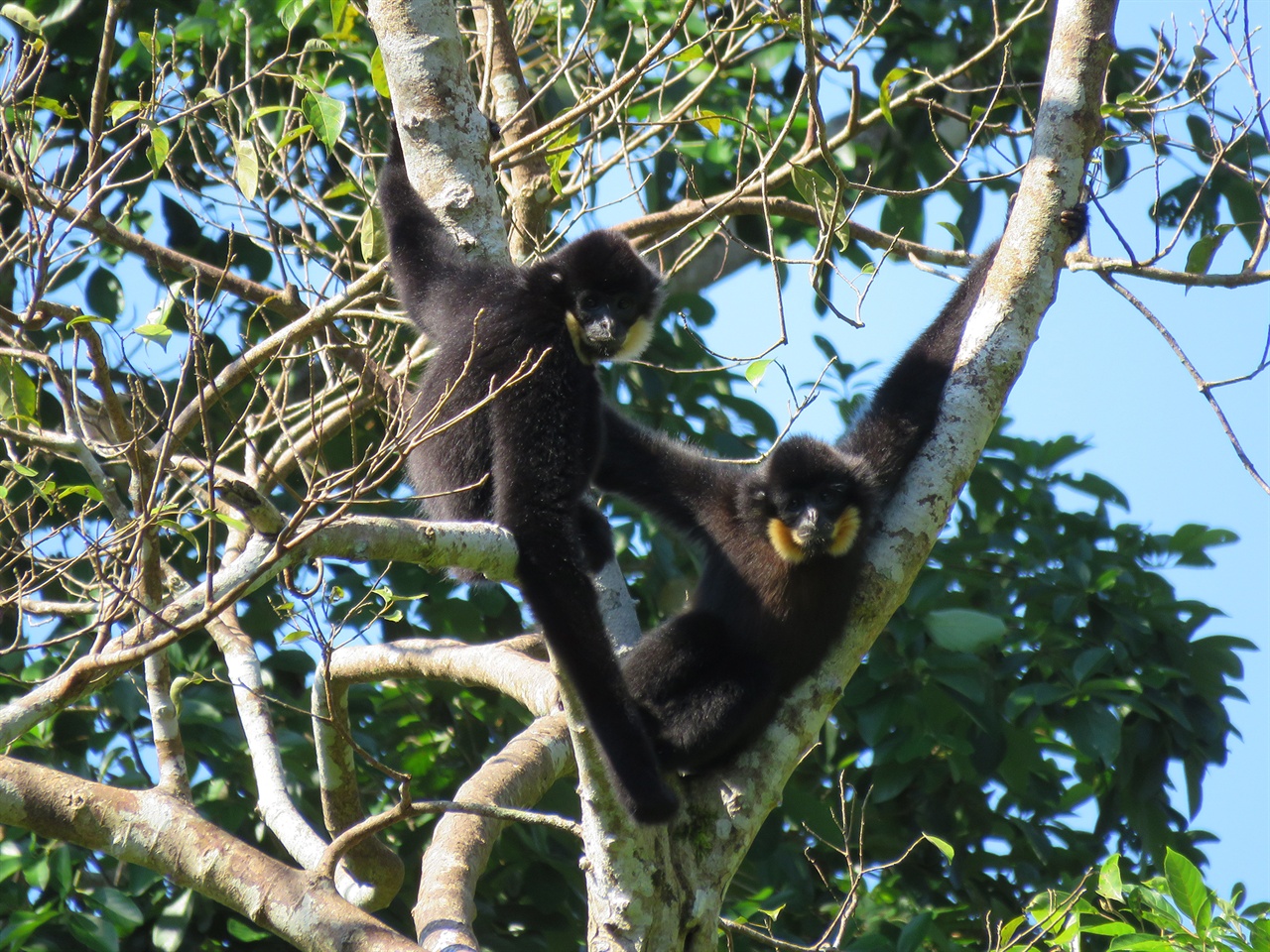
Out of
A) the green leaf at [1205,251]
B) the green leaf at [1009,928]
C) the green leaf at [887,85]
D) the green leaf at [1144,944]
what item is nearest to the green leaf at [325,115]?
the green leaf at [887,85]

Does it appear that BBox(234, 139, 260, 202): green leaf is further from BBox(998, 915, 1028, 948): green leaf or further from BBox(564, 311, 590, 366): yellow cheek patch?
BBox(998, 915, 1028, 948): green leaf

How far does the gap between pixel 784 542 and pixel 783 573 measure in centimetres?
13

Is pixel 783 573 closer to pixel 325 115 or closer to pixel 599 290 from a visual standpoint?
pixel 599 290

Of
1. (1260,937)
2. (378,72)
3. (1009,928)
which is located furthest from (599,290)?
(1260,937)

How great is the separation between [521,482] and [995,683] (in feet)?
11.1

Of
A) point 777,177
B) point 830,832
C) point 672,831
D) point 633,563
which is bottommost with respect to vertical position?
point 672,831

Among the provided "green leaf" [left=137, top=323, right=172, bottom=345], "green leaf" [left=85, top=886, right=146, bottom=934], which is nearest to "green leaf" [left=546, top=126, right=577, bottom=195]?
"green leaf" [left=137, top=323, right=172, bottom=345]

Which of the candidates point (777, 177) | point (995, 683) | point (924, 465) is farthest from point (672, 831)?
point (995, 683)

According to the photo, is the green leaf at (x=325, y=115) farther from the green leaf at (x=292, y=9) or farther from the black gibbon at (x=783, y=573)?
the black gibbon at (x=783, y=573)

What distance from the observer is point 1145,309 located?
3738 millimetres

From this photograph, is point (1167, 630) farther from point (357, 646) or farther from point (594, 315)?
point (357, 646)

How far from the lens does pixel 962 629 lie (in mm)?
Result: 5254

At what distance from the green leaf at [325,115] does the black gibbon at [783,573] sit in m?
2.02

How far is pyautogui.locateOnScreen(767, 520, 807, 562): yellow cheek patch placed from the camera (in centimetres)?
457
